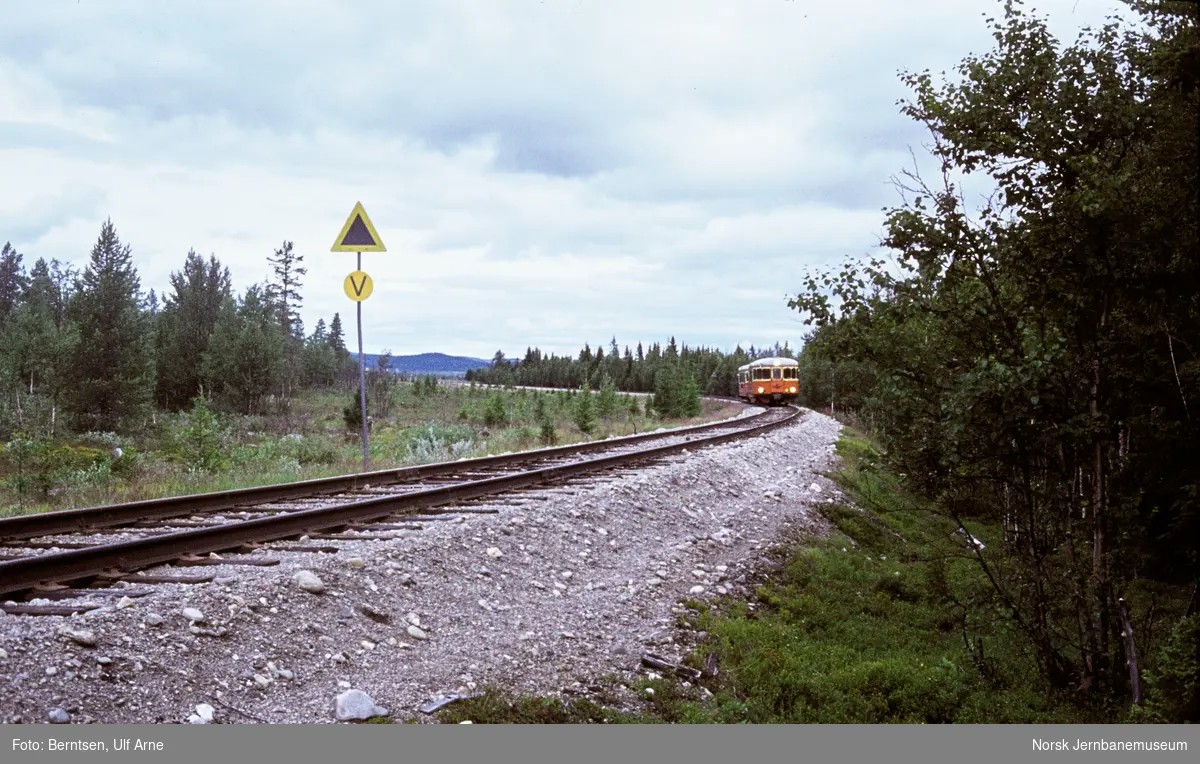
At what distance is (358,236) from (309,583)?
7.23 metres

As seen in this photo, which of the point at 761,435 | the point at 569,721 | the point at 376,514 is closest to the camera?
the point at 569,721

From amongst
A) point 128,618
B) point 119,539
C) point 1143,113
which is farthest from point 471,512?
point 1143,113

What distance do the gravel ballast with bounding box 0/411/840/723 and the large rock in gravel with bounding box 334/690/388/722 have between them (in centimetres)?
1

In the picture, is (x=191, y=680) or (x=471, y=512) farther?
(x=471, y=512)

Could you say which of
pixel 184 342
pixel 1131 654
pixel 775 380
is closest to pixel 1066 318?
pixel 1131 654

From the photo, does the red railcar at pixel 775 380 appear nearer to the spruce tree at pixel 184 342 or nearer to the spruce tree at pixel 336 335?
the spruce tree at pixel 184 342

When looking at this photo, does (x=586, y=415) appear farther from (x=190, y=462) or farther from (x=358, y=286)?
(x=358, y=286)

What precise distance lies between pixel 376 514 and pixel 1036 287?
6326mm

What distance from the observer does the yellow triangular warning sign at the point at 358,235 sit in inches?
451

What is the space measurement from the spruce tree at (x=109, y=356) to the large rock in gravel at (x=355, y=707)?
33218 mm

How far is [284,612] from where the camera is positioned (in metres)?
5.01

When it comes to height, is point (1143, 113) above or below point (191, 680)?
above

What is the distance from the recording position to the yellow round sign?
11.9 meters

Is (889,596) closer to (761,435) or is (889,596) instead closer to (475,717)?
(475,717)
